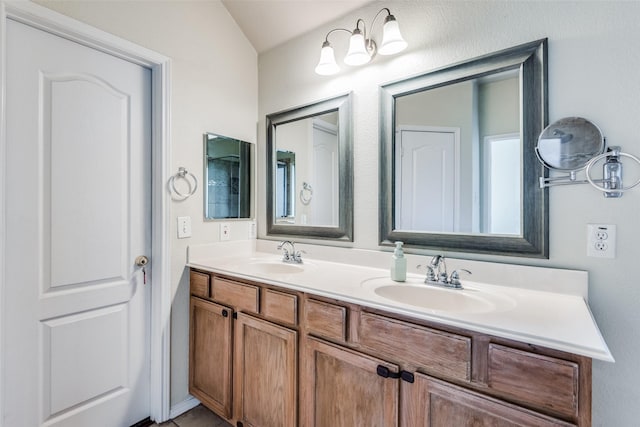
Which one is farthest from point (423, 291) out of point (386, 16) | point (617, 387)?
point (386, 16)

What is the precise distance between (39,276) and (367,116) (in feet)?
5.74

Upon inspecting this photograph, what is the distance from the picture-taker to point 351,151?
1.74 m

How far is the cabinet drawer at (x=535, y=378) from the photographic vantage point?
0.75 m

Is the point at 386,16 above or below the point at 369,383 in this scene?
above

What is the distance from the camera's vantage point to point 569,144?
3.69 ft

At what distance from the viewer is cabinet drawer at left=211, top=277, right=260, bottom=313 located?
143 centimetres

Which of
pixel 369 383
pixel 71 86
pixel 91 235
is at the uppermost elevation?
pixel 71 86

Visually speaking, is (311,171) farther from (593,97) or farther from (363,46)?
(593,97)

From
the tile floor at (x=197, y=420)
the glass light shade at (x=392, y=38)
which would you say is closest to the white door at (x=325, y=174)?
the glass light shade at (x=392, y=38)

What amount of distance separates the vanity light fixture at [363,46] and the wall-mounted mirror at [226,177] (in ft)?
2.45

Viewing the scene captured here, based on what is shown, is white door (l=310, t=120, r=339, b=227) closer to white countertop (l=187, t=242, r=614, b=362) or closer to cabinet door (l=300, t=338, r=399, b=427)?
white countertop (l=187, t=242, r=614, b=362)

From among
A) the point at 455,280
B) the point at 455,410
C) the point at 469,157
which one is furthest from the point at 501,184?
the point at 455,410

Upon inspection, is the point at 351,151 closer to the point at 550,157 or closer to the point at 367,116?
the point at 367,116

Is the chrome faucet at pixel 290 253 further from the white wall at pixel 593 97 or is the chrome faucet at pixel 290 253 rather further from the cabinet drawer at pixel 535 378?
the cabinet drawer at pixel 535 378
